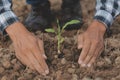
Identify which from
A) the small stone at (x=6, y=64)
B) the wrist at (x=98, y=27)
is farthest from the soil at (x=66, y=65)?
the wrist at (x=98, y=27)

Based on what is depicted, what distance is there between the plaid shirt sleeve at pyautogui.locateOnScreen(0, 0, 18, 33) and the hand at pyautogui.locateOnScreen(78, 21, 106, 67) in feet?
1.46

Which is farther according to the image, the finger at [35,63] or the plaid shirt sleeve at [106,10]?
the plaid shirt sleeve at [106,10]

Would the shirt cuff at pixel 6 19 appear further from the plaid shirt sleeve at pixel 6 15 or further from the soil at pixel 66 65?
the soil at pixel 66 65

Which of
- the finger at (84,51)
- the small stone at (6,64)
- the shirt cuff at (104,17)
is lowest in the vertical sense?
the small stone at (6,64)

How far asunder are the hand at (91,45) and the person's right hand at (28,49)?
237 millimetres

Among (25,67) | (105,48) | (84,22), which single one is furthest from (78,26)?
(25,67)

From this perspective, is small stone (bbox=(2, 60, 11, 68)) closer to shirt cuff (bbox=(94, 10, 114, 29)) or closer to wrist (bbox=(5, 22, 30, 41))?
wrist (bbox=(5, 22, 30, 41))

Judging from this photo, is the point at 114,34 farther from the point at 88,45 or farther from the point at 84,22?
the point at 88,45

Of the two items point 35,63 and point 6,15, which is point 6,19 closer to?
point 6,15

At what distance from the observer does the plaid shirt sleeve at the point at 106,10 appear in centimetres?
254

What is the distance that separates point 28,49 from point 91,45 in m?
0.39

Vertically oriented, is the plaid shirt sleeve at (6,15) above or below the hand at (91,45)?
above

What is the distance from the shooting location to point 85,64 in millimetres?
2402

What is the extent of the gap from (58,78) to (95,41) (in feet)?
1.07
